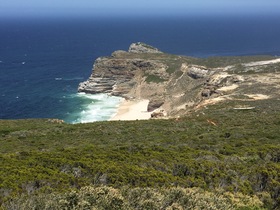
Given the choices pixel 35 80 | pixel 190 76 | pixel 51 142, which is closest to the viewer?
pixel 51 142

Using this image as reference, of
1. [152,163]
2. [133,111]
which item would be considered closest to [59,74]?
[133,111]

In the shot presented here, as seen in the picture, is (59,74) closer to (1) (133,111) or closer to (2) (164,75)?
(2) (164,75)

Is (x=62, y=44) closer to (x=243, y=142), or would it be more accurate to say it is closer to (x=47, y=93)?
(x=47, y=93)

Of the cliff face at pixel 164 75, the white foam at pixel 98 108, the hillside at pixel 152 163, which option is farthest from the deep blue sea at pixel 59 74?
the hillside at pixel 152 163

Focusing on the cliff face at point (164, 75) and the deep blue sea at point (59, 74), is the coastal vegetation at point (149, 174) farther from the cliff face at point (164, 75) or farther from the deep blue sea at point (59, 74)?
the deep blue sea at point (59, 74)

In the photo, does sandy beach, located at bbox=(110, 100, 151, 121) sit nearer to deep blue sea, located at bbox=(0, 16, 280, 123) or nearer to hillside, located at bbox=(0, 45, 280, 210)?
deep blue sea, located at bbox=(0, 16, 280, 123)

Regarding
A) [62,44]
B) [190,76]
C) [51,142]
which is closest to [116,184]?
[51,142]
